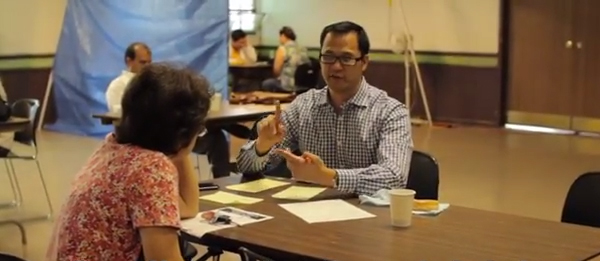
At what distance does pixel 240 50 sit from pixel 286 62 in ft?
2.65

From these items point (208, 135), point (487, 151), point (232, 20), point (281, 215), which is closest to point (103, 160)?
point (281, 215)

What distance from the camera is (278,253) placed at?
2.39m

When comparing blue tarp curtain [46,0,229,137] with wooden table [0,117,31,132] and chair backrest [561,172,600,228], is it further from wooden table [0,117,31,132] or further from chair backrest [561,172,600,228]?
chair backrest [561,172,600,228]

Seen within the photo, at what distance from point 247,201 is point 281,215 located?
236 millimetres

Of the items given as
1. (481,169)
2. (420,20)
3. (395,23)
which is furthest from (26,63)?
(481,169)

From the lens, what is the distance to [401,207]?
2600 millimetres

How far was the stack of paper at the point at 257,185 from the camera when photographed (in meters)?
3.18

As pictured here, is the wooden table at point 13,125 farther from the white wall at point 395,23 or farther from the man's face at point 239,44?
the man's face at point 239,44

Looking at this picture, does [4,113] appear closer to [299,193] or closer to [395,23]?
[299,193]

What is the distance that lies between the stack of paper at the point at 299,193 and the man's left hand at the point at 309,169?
0.11 feet

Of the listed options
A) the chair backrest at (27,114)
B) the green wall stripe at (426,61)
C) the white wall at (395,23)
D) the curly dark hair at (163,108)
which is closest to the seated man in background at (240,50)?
the white wall at (395,23)

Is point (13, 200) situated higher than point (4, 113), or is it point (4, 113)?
point (4, 113)

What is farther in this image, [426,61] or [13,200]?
[426,61]

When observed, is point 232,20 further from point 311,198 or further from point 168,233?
point 168,233
